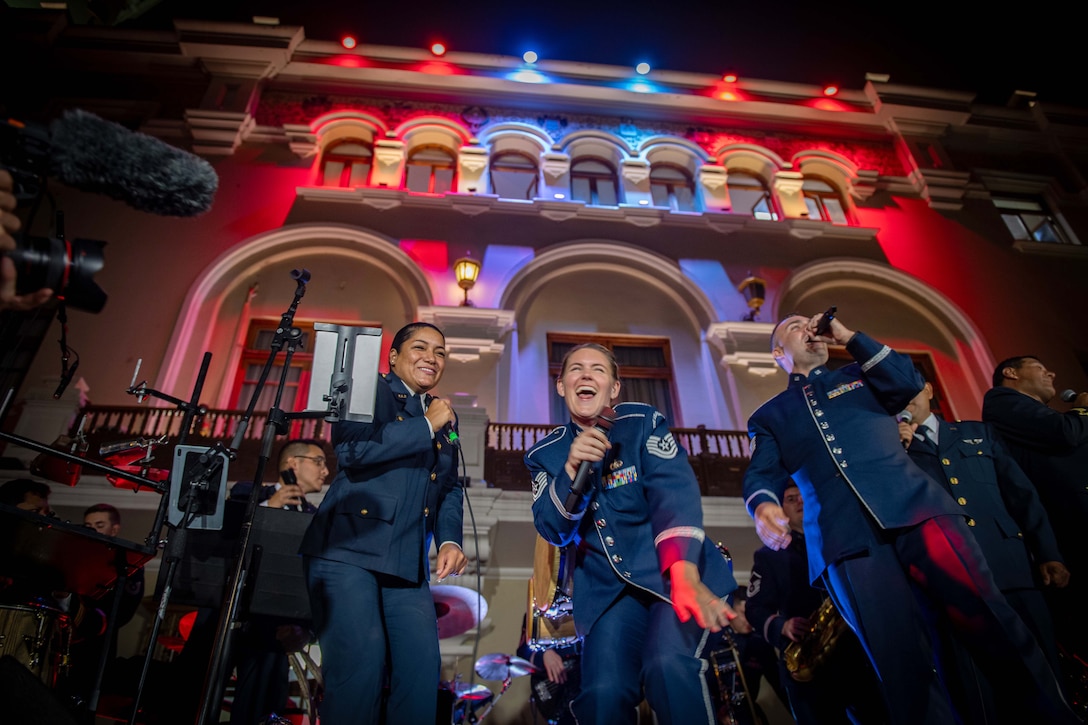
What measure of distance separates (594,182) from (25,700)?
12.2 meters

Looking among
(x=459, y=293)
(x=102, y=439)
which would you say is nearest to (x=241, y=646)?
(x=102, y=439)

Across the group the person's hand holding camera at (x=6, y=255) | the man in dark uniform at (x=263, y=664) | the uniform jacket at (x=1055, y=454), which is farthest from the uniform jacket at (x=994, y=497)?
the person's hand holding camera at (x=6, y=255)

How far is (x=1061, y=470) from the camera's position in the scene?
4184 mm

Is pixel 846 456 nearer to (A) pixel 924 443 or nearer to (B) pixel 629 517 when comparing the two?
(B) pixel 629 517

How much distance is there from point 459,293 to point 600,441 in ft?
26.1

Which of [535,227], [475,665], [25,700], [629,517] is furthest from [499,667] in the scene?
[535,227]

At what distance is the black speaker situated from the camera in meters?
1.65

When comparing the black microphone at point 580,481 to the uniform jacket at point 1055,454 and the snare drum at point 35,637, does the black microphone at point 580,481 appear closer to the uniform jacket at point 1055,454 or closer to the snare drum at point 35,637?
the snare drum at point 35,637

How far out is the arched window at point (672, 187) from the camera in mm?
12617

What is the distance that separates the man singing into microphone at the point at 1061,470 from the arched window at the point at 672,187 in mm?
8673

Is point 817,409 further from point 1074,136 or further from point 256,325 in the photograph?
point 1074,136

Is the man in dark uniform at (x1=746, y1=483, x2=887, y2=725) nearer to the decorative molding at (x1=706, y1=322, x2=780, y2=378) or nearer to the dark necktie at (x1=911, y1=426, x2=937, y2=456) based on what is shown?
the dark necktie at (x1=911, y1=426, x2=937, y2=456)

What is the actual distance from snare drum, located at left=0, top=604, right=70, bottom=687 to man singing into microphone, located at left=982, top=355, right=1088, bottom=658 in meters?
5.85

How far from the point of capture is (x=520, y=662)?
537cm
